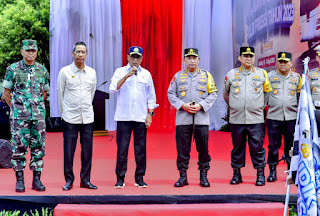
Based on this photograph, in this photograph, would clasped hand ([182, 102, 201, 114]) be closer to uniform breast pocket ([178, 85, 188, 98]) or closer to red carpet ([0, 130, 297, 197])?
uniform breast pocket ([178, 85, 188, 98])

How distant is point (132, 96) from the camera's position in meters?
4.22

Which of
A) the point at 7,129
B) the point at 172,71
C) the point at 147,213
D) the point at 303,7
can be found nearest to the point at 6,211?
the point at 147,213

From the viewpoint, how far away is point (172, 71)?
10430mm

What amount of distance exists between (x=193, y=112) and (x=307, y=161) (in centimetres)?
170

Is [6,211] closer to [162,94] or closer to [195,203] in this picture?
[195,203]

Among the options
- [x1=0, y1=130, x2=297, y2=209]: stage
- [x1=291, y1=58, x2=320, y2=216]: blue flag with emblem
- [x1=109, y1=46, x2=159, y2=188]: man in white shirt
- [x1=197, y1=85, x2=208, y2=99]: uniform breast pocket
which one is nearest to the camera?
[x1=291, y1=58, x2=320, y2=216]: blue flag with emblem

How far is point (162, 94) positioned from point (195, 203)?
22.1ft

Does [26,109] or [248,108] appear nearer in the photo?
[26,109]

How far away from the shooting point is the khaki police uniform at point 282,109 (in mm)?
4445

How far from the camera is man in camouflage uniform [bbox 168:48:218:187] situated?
13.9 ft

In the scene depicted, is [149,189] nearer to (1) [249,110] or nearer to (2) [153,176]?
(2) [153,176]

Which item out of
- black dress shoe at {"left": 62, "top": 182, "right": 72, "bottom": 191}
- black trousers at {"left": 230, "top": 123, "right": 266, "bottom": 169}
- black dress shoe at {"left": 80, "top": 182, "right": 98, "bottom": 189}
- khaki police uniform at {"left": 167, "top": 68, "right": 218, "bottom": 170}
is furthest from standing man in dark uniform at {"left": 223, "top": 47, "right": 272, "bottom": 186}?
black dress shoe at {"left": 62, "top": 182, "right": 72, "bottom": 191}

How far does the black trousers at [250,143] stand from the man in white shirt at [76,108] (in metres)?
1.57

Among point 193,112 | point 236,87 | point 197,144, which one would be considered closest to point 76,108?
point 193,112
